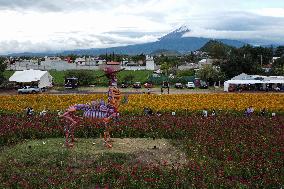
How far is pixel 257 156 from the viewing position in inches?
637

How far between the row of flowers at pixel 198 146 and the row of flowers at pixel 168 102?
3.52m

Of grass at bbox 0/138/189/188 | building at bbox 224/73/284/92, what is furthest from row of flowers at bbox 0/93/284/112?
building at bbox 224/73/284/92

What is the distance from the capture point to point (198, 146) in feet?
58.5

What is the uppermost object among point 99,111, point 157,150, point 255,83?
point 99,111

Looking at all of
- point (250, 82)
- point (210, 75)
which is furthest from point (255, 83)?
point (210, 75)

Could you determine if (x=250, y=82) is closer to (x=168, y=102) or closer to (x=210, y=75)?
(x=210, y=75)

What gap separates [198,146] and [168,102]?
12.8 meters

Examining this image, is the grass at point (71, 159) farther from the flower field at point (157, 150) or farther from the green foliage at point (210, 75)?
the green foliage at point (210, 75)

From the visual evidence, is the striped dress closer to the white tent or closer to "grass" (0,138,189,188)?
"grass" (0,138,189,188)

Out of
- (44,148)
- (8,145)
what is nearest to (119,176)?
(44,148)

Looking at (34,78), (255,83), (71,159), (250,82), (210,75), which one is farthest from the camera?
(210,75)

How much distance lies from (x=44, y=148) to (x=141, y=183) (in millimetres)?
6255

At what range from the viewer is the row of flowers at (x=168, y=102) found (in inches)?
1117

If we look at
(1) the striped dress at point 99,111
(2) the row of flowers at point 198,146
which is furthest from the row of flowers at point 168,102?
(1) the striped dress at point 99,111
